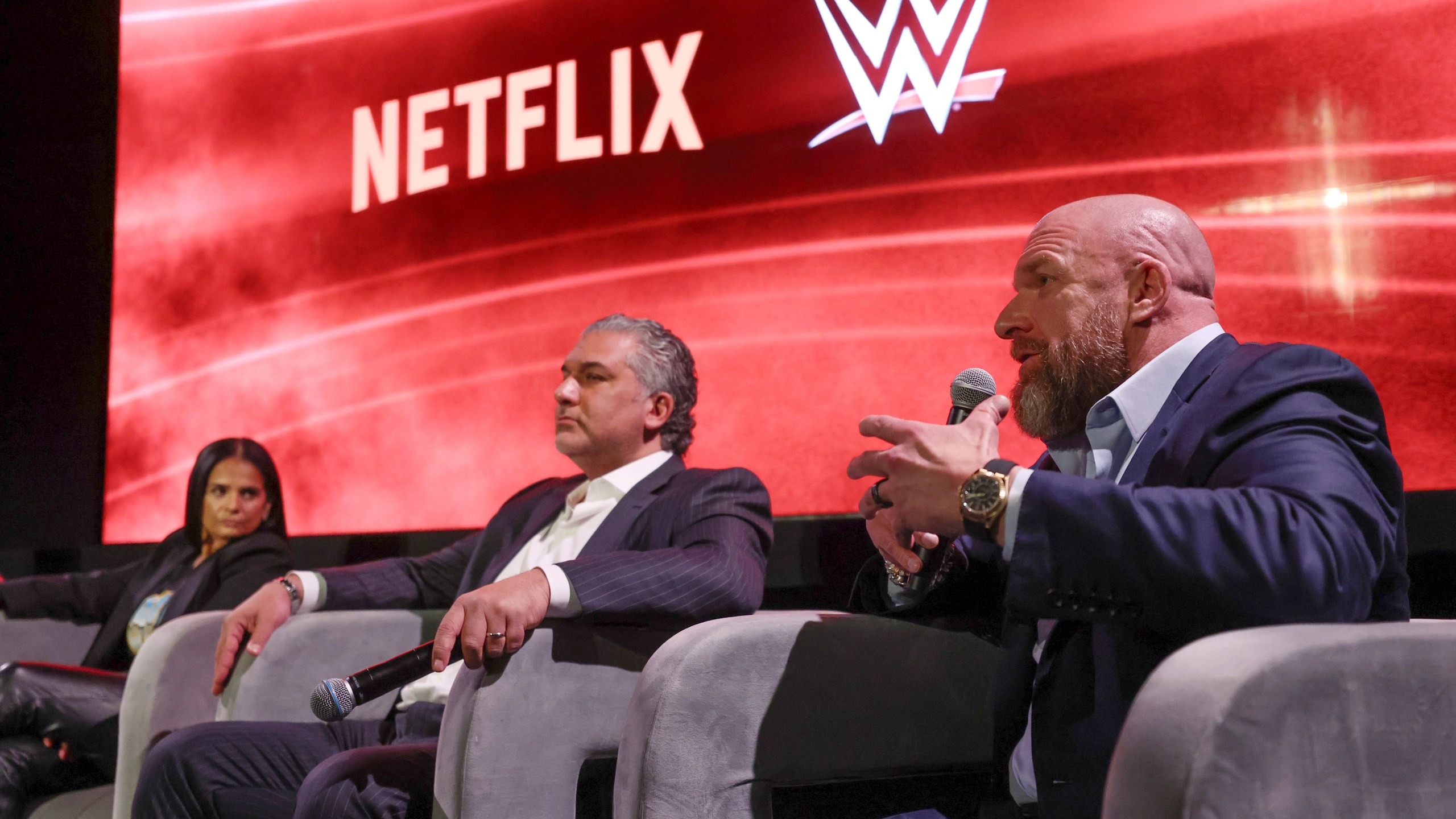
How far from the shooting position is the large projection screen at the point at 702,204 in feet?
6.40

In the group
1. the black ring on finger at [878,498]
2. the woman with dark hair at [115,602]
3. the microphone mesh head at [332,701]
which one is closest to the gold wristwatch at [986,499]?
the black ring on finger at [878,498]

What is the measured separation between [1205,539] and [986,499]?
0.62 feet

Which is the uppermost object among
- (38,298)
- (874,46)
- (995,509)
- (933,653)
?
(874,46)

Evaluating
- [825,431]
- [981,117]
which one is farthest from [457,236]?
[981,117]

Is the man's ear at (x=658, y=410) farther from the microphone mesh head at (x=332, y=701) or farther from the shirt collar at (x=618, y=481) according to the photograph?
the microphone mesh head at (x=332, y=701)

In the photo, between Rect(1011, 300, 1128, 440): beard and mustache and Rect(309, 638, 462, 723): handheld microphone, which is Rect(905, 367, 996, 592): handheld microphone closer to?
Rect(1011, 300, 1128, 440): beard and mustache

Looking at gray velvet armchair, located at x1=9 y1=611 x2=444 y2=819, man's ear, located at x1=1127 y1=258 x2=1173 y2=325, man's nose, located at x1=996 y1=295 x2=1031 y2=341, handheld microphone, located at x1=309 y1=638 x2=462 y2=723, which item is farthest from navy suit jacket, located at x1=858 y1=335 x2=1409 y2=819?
gray velvet armchair, located at x1=9 y1=611 x2=444 y2=819

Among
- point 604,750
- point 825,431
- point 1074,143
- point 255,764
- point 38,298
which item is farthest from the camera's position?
point 38,298

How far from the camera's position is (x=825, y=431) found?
2.43 m

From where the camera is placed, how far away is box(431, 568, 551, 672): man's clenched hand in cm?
141

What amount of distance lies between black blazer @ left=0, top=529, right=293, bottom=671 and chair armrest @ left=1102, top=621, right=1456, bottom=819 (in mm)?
2236

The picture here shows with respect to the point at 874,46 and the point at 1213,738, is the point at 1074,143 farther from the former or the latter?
the point at 1213,738

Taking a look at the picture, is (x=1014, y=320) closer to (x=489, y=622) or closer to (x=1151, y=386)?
(x=1151, y=386)

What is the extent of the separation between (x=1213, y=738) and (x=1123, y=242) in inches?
30.0
